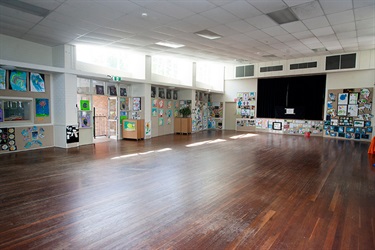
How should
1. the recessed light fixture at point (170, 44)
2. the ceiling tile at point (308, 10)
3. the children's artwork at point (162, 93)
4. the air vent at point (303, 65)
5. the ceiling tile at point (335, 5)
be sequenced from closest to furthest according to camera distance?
the ceiling tile at point (335, 5), the ceiling tile at point (308, 10), the recessed light fixture at point (170, 44), the air vent at point (303, 65), the children's artwork at point (162, 93)

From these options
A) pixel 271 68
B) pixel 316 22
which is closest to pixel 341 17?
pixel 316 22

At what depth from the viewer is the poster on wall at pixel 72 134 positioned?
7.84 meters

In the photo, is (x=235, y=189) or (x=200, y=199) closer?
A: (x=200, y=199)

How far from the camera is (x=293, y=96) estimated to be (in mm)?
12836

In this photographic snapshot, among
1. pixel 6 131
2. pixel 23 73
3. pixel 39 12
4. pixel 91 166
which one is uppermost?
pixel 39 12

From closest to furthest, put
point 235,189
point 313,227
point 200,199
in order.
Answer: point 313,227 → point 200,199 → point 235,189

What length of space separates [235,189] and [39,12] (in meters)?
5.73

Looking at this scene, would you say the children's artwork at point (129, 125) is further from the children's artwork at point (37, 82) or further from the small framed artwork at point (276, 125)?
the small framed artwork at point (276, 125)

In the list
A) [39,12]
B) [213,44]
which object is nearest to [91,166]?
[39,12]

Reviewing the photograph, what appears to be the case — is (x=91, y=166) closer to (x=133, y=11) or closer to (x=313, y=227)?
(x=133, y=11)

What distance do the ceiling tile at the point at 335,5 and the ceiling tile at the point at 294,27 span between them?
95 centimetres

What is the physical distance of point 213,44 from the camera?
863 centimetres

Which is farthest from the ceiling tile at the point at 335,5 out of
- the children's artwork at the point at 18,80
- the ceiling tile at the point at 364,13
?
the children's artwork at the point at 18,80

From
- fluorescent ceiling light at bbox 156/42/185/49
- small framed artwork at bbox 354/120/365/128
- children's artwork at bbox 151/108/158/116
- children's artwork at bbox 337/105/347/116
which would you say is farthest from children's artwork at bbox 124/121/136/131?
small framed artwork at bbox 354/120/365/128
